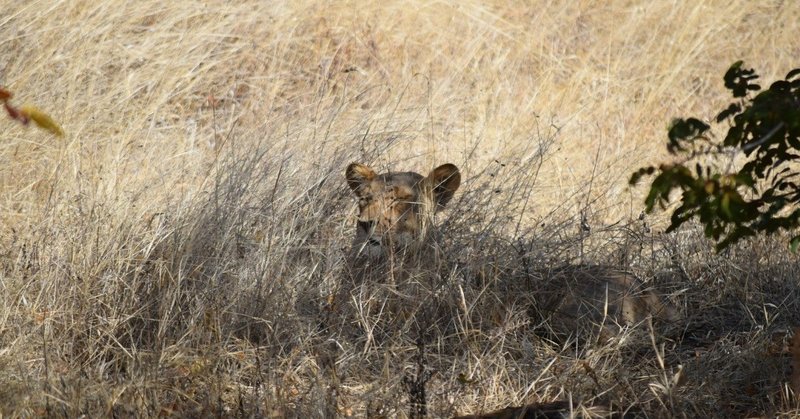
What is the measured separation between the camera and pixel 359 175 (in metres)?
5.23

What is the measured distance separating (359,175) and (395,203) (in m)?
0.30

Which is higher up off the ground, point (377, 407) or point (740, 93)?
point (740, 93)

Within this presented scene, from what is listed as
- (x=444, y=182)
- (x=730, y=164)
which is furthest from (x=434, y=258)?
(x=730, y=164)

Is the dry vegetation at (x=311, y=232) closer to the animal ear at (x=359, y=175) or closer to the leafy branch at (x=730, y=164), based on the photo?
the animal ear at (x=359, y=175)

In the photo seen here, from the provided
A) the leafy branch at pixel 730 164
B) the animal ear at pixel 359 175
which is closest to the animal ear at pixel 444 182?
the animal ear at pixel 359 175

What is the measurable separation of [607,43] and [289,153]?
14.5 ft

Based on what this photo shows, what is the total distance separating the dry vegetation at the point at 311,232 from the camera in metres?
3.98

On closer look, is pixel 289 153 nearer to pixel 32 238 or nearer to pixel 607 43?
pixel 32 238

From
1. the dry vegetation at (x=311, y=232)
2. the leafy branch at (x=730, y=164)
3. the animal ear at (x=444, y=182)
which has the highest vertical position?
the leafy branch at (x=730, y=164)

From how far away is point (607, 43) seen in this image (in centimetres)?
914

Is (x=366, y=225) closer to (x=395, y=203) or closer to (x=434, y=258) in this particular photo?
(x=395, y=203)

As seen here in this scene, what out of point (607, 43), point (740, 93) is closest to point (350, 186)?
point (740, 93)

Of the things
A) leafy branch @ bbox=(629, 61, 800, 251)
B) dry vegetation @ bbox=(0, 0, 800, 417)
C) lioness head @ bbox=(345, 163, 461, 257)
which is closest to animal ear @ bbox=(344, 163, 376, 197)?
lioness head @ bbox=(345, 163, 461, 257)

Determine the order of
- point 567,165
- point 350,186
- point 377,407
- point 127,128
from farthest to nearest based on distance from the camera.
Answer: point 567,165
point 127,128
point 350,186
point 377,407
